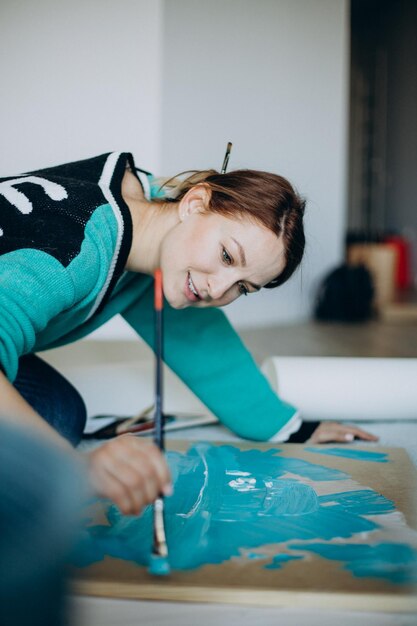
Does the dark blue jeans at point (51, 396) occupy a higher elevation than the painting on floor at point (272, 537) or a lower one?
higher

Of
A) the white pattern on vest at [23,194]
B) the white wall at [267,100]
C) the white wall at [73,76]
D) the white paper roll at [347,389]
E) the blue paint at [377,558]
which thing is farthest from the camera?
the white wall at [267,100]

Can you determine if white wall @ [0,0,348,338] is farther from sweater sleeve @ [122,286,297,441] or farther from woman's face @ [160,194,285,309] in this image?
woman's face @ [160,194,285,309]

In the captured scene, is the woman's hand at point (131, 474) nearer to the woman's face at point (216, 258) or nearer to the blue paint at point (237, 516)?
the blue paint at point (237, 516)

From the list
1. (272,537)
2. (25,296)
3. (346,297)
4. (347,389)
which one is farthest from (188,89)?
(272,537)

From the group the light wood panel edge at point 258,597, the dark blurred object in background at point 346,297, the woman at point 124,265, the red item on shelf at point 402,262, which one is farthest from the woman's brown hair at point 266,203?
the red item on shelf at point 402,262

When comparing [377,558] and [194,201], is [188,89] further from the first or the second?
[377,558]

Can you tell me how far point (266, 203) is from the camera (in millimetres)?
1254

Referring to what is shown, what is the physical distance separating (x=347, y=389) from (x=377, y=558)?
908 mm

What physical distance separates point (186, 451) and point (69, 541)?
90 cm

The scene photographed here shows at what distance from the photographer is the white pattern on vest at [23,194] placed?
1156mm

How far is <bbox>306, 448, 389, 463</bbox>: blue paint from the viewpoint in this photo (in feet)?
4.98

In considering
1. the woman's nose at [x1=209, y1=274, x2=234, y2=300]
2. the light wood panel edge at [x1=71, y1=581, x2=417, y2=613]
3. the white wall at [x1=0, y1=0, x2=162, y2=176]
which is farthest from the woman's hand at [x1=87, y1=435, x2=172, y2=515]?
the white wall at [x1=0, y1=0, x2=162, y2=176]

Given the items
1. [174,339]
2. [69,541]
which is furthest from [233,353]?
[69,541]

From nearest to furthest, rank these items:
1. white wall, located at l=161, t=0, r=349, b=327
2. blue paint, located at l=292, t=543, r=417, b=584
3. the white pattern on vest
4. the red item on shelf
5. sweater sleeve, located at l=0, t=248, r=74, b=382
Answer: blue paint, located at l=292, t=543, r=417, b=584
sweater sleeve, located at l=0, t=248, r=74, b=382
the white pattern on vest
white wall, located at l=161, t=0, r=349, b=327
the red item on shelf
